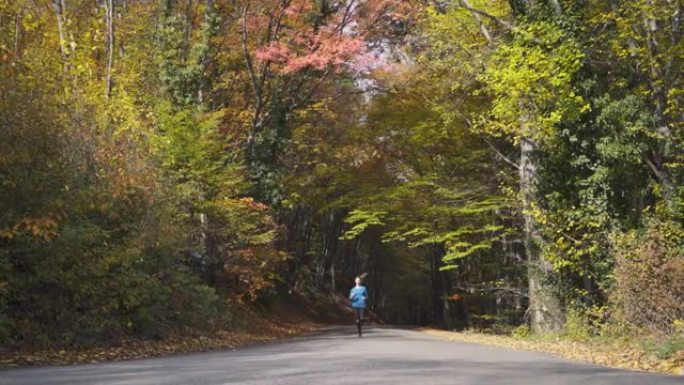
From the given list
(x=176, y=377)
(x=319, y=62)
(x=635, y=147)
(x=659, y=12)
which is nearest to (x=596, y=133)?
(x=635, y=147)

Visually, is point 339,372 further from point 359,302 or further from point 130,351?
point 359,302

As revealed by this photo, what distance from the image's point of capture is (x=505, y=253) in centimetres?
2797

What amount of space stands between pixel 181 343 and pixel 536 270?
10079mm

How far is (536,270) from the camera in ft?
62.7

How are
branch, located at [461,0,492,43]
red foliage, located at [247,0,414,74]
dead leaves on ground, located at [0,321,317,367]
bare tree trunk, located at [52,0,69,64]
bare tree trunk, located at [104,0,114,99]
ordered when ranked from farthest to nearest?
1. red foliage, located at [247,0,414,74]
2. branch, located at [461,0,492,43]
3. bare tree trunk, located at [104,0,114,99]
4. bare tree trunk, located at [52,0,69,64]
5. dead leaves on ground, located at [0,321,317,367]

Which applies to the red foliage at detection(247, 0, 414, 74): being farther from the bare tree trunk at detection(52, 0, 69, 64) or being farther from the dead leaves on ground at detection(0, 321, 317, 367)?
the dead leaves on ground at detection(0, 321, 317, 367)

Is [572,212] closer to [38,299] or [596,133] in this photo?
[596,133]

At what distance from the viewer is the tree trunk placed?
1853 centimetres

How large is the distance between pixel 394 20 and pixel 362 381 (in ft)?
63.0

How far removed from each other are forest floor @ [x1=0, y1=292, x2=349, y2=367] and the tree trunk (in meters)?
8.00

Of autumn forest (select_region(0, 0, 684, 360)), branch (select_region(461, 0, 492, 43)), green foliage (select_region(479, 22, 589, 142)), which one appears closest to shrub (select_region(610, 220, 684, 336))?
autumn forest (select_region(0, 0, 684, 360))

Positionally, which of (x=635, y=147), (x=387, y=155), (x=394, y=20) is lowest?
(x=635, y=147)

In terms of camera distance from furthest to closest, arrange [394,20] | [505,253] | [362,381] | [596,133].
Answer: [505,253]
[394,20]
[596,133]
[362,381]

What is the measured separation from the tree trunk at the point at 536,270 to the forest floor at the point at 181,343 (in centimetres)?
800
